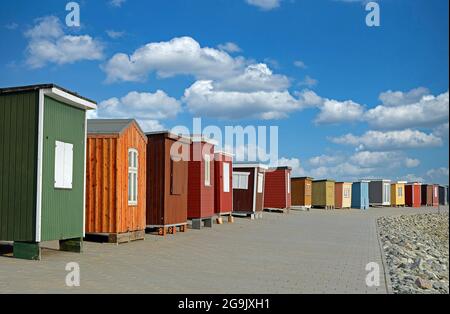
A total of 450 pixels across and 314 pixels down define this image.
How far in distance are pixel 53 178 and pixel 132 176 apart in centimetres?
396

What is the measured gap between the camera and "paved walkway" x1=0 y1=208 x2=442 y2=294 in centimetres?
864

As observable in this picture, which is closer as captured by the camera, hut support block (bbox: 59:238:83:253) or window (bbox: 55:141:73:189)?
window (bbox: 55:141:73:189)

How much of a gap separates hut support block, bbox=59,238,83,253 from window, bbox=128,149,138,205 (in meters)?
2.72

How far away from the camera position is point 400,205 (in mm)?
62469

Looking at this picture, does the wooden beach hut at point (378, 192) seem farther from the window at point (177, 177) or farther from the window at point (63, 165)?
the window at point (63, 165)

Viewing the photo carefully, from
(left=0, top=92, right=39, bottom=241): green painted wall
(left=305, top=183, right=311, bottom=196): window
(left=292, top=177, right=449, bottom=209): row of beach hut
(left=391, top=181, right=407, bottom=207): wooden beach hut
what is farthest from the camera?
(left=391, top=181, right=407, bottom=207): wooden beach hut

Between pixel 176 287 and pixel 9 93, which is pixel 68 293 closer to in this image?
pixel 176 287

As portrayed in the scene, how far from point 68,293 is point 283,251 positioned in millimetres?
7365

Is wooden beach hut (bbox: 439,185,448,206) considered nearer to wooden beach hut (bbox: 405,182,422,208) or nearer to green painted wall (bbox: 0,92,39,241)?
wooden beach hut (bbox: 405,182,422,208)

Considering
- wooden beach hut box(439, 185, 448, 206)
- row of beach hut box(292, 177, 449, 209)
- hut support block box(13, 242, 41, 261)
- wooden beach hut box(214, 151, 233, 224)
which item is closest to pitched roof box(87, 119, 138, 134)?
hut support block box(13, 242, 41, 261)

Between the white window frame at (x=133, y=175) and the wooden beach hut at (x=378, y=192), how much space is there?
46.4 m

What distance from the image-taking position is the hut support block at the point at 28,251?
447 inches

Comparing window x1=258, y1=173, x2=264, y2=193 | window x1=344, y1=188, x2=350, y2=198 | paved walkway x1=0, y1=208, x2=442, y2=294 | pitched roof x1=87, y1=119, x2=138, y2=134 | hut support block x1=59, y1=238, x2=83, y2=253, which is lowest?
paved walkway x1=0, y1=208, x2=442, y2=294

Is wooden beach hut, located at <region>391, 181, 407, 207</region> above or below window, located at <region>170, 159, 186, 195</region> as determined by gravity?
below
